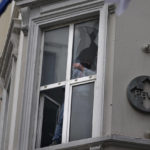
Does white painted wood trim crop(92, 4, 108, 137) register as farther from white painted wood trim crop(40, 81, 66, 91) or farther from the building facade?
white painted wood trim crop(40, 81, 66, 91)

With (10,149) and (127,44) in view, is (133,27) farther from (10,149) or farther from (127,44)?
(10,149)

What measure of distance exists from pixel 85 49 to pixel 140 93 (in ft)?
4.89

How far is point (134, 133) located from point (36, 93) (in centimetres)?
209

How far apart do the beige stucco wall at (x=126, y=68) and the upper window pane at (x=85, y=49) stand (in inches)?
20.1

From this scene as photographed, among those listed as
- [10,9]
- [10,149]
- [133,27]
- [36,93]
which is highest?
[10,9]

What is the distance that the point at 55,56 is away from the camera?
586 inches

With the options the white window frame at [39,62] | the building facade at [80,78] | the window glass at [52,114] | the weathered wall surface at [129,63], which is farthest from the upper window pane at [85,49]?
the weathered wall surface at [129,63]

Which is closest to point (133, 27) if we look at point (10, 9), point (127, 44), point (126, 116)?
point (127, 44)

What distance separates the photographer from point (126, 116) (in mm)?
13406

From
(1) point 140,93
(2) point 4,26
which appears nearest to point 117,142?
(1) point 140,93

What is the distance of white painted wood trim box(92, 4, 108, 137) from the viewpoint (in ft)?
44.1

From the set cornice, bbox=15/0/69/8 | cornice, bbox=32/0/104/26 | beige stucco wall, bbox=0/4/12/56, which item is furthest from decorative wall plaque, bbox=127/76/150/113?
beige stucco wall, bbox=0/4/12/56

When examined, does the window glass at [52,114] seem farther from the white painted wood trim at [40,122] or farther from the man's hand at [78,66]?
the man's hand at [78,66]

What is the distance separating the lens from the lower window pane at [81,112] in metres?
13.8
